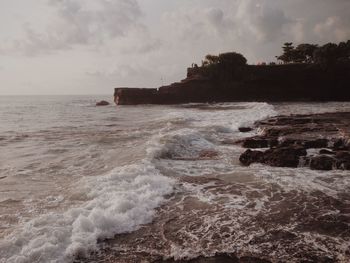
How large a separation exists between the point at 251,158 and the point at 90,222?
23.4 ft

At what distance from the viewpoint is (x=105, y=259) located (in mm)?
5801

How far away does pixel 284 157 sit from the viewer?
12070 millimetres

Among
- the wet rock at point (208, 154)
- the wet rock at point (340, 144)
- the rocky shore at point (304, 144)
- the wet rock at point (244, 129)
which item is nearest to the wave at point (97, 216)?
the wet rock at point (208, 154)

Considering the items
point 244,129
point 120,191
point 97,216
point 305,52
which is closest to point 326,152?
point 244,129

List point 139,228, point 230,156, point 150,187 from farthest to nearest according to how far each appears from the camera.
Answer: point 230,156, point 150,187, point 139,228

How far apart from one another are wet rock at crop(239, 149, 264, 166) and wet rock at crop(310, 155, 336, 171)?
68.9 inches

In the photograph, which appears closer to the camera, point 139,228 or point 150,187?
point 139,228

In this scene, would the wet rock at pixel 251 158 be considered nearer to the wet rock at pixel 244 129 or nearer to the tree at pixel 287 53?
the wet rock at pixel 244 129

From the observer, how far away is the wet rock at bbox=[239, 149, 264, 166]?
12305 millimetres

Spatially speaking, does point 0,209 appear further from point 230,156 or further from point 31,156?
point 230,156

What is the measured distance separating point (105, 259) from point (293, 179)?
249 inches

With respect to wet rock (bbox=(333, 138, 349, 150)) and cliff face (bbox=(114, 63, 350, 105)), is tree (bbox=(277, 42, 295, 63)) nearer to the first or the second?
cliff face (bbox=(114, 63, 350, 105))

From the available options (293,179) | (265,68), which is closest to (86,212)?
(293,179)

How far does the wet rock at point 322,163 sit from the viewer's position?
1124 centimetres
